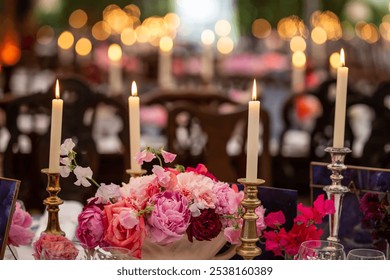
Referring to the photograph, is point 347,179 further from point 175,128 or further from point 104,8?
point 104,8

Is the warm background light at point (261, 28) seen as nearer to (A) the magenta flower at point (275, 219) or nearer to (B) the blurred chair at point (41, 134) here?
(B) the blurred chair at point (41, 134)

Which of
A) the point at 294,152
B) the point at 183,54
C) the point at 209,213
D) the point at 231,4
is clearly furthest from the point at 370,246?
the point at 231,4

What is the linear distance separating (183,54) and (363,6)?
4.10 meters

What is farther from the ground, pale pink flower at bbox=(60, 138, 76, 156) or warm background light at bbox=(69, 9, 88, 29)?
warm background light at bbox=(69, 9, 88, 29)

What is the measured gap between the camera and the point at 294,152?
142 inches

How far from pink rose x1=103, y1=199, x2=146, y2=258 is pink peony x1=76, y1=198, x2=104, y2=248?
0.04 feet

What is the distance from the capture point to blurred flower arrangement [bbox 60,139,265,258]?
1200mm

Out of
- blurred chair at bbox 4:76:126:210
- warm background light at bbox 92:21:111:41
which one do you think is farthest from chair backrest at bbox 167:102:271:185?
warm background light at bbox 92:21:111:41

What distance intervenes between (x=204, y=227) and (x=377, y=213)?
1.38 feet

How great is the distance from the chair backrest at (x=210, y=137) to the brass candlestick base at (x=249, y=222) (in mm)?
1548

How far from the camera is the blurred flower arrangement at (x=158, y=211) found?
1.20 m

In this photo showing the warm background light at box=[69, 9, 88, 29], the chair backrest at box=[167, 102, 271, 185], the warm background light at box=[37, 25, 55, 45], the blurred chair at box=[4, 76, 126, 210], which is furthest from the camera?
the warm background light at box=[69, 9, 88, 29]

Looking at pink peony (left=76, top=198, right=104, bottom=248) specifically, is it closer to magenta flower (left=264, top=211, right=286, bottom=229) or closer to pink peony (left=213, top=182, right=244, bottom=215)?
pink peony (left=213, top=182, right=244, bottom=215)
